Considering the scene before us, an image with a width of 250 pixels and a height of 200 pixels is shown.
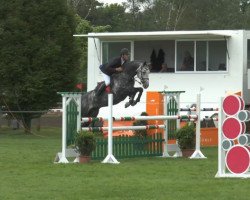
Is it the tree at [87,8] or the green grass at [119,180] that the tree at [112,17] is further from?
the green grass at [119,180]

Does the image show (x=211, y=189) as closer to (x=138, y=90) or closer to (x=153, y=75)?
(x=138, y=90)

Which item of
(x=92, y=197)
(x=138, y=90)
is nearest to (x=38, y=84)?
(x=138, y=90)

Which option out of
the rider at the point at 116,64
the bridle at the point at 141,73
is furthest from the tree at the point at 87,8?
the bridle at the point at 141,73

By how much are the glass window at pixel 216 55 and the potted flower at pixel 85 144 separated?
13533 mm

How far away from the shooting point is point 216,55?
2831 cm

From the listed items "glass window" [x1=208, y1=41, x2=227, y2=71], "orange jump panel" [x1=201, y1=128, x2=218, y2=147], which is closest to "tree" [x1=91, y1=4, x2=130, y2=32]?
"glass window" [x1=208, y1=41, x2=227, y2=71]

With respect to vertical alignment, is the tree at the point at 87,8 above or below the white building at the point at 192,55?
above

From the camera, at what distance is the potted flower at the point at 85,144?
1494cm

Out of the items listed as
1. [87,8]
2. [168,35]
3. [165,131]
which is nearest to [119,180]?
[165,131]

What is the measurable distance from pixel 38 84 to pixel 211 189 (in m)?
19.9

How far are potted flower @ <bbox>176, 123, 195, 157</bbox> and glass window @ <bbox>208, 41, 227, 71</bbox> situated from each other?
11068 millimetres

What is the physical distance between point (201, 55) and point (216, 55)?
0.63 metres

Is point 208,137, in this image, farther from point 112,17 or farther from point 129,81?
point 112,17

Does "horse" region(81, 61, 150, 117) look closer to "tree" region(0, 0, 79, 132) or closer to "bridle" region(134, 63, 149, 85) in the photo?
→ "bridle" region(134, 63, 149, 85)
